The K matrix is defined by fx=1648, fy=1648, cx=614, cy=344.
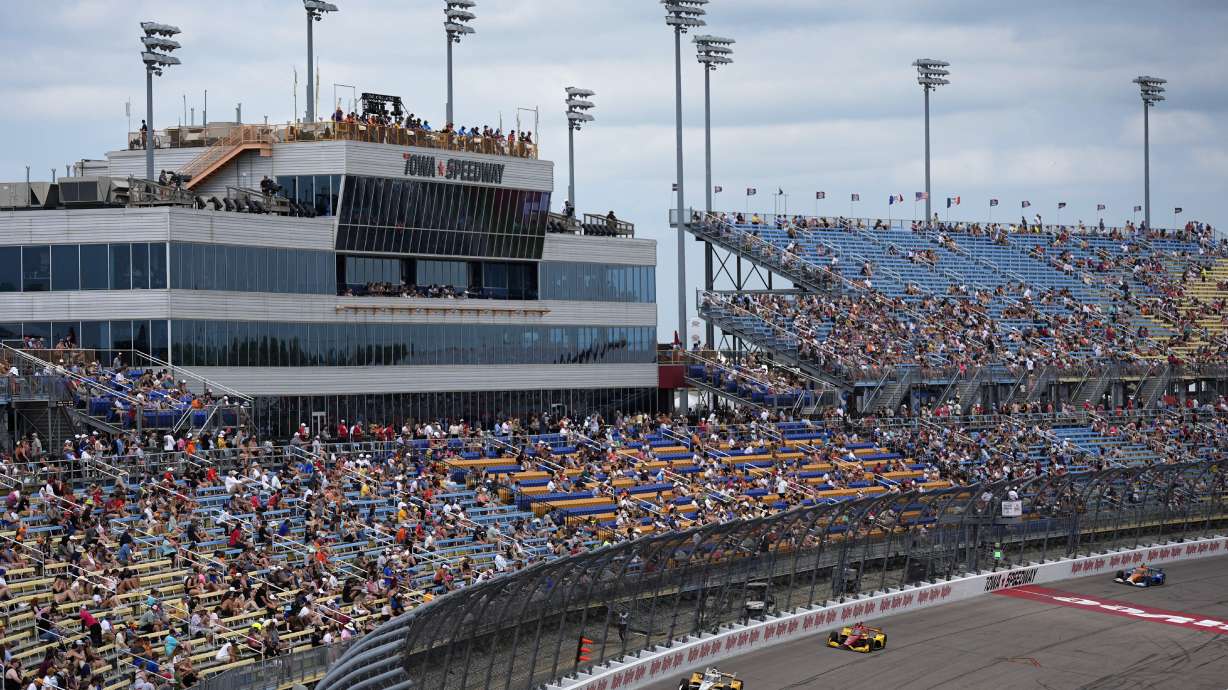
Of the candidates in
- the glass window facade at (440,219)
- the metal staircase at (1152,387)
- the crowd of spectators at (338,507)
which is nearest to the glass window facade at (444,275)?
the glass window facade at (440,219)

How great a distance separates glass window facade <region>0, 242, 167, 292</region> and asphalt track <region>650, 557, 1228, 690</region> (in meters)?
21.7

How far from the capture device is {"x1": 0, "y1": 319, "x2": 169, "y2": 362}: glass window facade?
4859cm

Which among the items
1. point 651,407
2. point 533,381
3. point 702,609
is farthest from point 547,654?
point 651,407

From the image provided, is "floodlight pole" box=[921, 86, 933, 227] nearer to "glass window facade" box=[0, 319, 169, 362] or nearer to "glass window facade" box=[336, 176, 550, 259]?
"glass window facade" box=[336, 176, 550, 259]

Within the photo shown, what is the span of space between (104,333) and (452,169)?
1330 cm

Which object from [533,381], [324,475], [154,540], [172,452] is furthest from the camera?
[533,381]

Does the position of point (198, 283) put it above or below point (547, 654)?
above

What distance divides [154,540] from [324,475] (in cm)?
812

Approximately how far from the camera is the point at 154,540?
119 ft

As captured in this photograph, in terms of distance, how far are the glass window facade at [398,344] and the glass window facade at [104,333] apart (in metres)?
0.52

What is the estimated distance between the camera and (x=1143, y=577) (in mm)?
49719

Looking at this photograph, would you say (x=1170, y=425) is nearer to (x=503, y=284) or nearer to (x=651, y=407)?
(x=651, y=407)

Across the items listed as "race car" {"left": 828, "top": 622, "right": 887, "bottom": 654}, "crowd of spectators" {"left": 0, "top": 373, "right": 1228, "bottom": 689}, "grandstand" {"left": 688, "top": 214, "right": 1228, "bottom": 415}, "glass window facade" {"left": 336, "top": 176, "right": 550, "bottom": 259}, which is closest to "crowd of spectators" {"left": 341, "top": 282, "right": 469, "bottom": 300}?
"glass window facade" {"left": 336, "top": 176, "right": 550, "bottom": 259}

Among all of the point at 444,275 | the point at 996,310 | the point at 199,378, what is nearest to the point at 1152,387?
the point at 996,310
